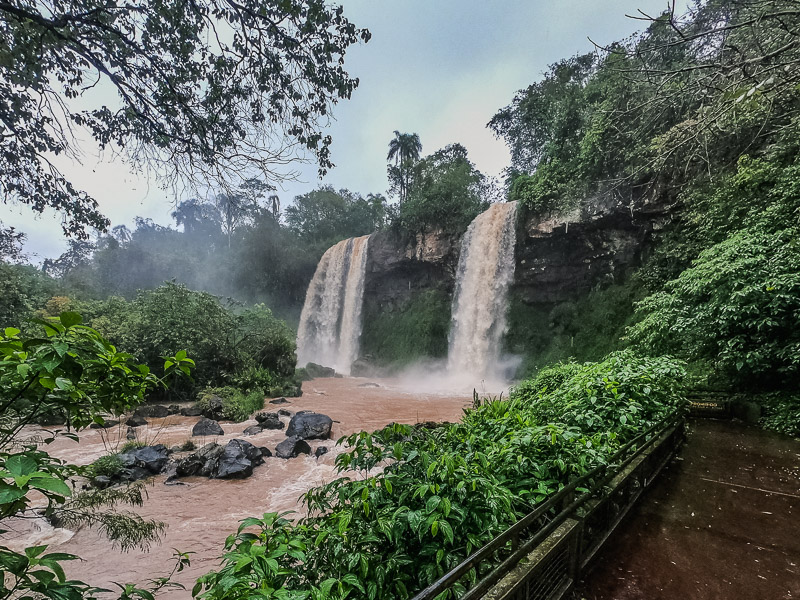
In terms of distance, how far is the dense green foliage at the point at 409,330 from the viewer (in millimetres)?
22516

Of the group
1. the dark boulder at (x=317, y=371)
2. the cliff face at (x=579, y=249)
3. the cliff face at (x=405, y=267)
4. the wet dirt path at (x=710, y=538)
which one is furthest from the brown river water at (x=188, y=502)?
the cliff face at (x=405, y=267)

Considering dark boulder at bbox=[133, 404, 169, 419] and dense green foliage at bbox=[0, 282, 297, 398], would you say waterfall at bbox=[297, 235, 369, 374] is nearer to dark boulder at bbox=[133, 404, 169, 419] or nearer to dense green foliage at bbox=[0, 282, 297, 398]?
dense green foliage at bbox=[0, 282, 297, 398]

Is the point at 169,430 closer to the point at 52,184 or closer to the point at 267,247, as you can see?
the point at 52,184

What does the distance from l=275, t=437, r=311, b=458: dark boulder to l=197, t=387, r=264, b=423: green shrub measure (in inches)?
147

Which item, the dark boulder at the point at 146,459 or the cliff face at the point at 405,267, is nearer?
the dark boulder at the point at 146,459

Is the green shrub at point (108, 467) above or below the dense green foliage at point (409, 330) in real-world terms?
below

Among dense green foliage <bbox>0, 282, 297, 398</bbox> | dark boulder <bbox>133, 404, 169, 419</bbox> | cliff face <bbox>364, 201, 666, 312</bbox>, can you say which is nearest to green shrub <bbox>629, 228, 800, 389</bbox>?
cliff face <bbox>364, 201, 666, 312</bbox>

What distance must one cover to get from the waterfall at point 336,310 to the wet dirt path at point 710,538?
22785 mm

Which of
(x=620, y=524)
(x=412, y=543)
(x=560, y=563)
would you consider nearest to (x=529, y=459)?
(x=560, y=563)

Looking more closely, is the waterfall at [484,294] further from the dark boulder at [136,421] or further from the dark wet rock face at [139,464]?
the dark wet rock face at [139,464]

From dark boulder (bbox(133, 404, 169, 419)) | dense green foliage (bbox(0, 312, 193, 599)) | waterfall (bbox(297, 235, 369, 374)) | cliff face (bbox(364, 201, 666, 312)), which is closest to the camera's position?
dense green foliage (bbox(0, 312, 193, 599))

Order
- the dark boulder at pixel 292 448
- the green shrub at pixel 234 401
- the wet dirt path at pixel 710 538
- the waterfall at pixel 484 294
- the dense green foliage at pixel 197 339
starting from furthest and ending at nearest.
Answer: the waterfall at pixel 484 294
the dense green foliage at pixel 197 339
the green shrub at pixel 234 401
the dark boulder at pixel 292 448
the wet dirt path at pixel 710 538

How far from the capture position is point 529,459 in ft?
8.24

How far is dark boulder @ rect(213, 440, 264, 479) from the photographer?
684 centimetres
